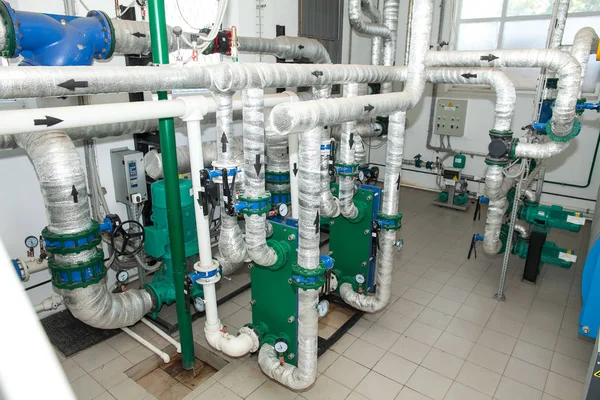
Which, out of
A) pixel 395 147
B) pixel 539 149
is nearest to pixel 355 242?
pixel 395 147

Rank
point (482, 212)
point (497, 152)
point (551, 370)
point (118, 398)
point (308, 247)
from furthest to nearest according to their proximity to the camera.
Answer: point (482, 212)
point (497, 152)
point (551, 370)
point (118, 398)
point (308, 247)

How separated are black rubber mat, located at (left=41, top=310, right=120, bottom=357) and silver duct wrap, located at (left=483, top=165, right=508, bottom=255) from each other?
4.79 m

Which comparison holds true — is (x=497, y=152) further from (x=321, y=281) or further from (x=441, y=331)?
(x=321, y=281)

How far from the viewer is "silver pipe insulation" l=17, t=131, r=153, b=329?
3.63 meters

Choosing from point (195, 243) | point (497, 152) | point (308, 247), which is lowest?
point (195, 243)

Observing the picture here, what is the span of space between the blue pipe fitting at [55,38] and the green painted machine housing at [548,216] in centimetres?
571

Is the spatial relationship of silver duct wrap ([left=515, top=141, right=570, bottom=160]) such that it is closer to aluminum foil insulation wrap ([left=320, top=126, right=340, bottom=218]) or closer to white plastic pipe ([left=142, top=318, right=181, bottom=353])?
aluminum foil insulation wrap ([left=320, top=126, right=340, bottom=218])

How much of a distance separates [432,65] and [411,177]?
20.1 ft

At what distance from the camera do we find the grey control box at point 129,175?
5.09 meters

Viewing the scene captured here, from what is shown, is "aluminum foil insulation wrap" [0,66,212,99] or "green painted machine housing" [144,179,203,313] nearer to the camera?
"aluminum foil insulation wrap" [0,66,212,99]

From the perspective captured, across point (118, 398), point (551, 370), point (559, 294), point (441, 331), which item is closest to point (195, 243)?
point (118, 398)

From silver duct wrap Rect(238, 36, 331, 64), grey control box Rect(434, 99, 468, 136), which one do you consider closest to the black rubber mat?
silver duct wrap Rect(238, 36, 331, 64)

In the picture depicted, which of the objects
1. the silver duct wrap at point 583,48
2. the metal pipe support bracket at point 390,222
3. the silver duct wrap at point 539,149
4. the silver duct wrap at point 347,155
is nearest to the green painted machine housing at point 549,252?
the silver duct wrap at point 539,149

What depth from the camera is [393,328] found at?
504 cm
